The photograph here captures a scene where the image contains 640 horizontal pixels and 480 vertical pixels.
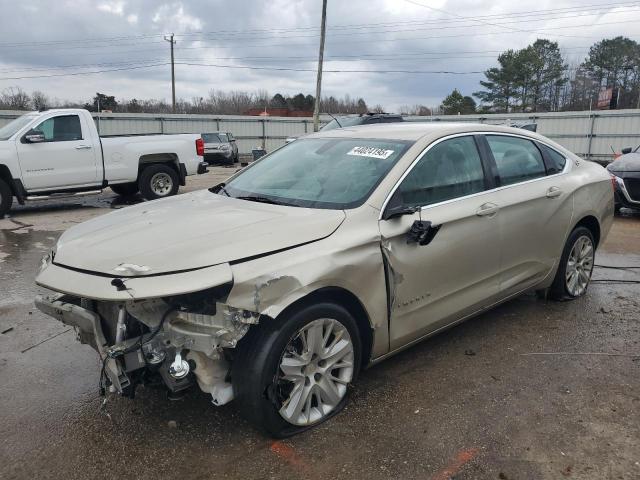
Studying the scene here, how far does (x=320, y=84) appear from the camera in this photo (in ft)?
81.2

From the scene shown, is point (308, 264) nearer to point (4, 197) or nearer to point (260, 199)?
point (260, 199)

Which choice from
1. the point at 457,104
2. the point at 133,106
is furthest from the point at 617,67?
the point at 133,106

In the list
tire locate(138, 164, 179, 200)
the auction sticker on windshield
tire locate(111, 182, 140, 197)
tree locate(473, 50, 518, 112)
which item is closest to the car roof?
the auction sticker on windshield

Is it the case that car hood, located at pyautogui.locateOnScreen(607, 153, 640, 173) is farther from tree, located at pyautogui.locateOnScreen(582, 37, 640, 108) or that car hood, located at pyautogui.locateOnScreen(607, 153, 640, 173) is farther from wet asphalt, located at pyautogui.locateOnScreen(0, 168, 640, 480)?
tree, located at pyautogui.locateOnScreen(582, 37, 640, 108)

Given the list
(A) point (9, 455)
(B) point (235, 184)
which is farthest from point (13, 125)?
(A) point (9, 455)

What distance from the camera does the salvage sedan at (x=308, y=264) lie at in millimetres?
2625

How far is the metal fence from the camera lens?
2395 centimetres

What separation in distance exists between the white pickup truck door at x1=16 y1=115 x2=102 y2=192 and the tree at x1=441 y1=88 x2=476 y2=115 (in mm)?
44793

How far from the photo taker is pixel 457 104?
52.0m

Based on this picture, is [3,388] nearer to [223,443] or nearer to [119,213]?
[119,213]

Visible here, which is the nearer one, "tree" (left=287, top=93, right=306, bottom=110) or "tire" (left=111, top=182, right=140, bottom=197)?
"tire" (left=111, top=182, right=140, bottom=197)

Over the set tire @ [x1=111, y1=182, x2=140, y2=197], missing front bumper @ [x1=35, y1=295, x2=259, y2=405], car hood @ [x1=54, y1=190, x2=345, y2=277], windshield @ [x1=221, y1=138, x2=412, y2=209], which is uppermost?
windshield @ [x1=221, y1=138, x2=412, y2=209]

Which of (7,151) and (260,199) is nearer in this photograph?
(260,199)

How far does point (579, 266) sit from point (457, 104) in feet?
164
